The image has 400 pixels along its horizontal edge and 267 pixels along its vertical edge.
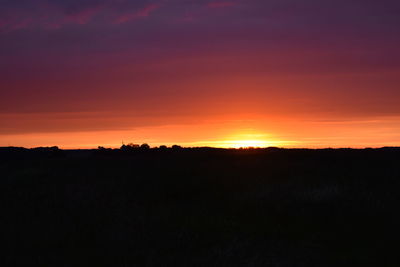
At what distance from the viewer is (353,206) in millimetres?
14141

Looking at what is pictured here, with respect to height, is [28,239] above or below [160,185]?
below

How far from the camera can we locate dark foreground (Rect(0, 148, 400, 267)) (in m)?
10.3

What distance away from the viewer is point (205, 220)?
12.7 metres

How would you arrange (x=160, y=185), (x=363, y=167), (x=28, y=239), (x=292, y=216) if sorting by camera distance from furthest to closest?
1. (x=363, y=167)
2. (x=160, y=185)
3. (x=292, y=216)
4. (x=28, y=239)

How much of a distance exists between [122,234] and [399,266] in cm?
655

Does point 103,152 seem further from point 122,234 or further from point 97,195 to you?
point 122,234

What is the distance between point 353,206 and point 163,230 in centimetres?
613

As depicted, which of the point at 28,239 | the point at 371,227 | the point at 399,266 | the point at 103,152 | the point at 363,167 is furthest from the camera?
the point at 103,152

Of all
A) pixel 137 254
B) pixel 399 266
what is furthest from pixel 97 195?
pixel 399 266

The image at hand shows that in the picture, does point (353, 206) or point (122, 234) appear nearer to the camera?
point (122, 234)

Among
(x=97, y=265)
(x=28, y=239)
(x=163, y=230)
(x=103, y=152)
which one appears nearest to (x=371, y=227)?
(x=163, y=230)

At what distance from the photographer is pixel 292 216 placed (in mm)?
13359

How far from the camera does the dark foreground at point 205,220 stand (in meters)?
10.3

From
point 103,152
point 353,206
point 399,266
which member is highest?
point 103,152
